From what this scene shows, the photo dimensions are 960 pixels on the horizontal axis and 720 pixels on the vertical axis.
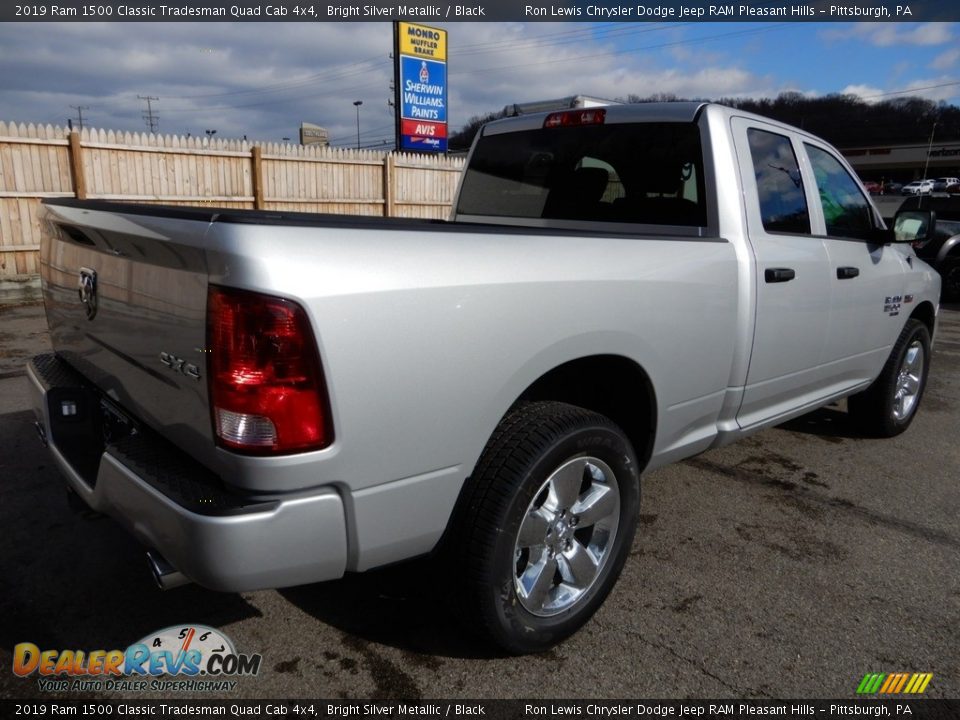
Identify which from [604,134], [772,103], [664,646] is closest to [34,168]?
[604,134]

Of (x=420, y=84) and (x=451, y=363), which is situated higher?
(x=420, y=84)

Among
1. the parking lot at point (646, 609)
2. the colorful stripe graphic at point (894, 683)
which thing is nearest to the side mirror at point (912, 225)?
the parking lot at point (646, 609)

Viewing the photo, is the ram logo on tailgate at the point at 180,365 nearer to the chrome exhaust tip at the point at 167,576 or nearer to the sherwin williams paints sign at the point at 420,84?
the chrome exhaust tip at the point at 167,576

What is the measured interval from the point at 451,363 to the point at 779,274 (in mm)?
1877

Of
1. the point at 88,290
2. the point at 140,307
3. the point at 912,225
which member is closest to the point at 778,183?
the point at 912,225

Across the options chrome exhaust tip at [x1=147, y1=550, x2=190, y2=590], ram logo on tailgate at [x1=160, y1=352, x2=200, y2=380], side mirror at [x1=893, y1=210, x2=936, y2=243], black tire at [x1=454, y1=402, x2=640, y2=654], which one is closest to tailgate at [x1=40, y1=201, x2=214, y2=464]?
ram logo on tailgate at [x1=160, y1=352, x2=200, y2=380]

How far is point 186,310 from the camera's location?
1.78 metres

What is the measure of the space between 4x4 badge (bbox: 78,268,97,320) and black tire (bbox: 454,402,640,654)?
1.37 m

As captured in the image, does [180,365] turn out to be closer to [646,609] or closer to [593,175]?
[646,609]

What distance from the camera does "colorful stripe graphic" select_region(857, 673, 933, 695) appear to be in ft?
7.50

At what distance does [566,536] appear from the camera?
8.02 ft

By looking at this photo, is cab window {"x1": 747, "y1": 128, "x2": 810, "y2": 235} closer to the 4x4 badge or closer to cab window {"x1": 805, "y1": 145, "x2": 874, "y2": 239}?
cab window {"x1": 805, "y1": 145, "x2": 874, "y2": 239}

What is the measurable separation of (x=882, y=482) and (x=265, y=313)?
12.4 feet

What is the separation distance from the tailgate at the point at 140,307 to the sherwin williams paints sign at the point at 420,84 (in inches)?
636
